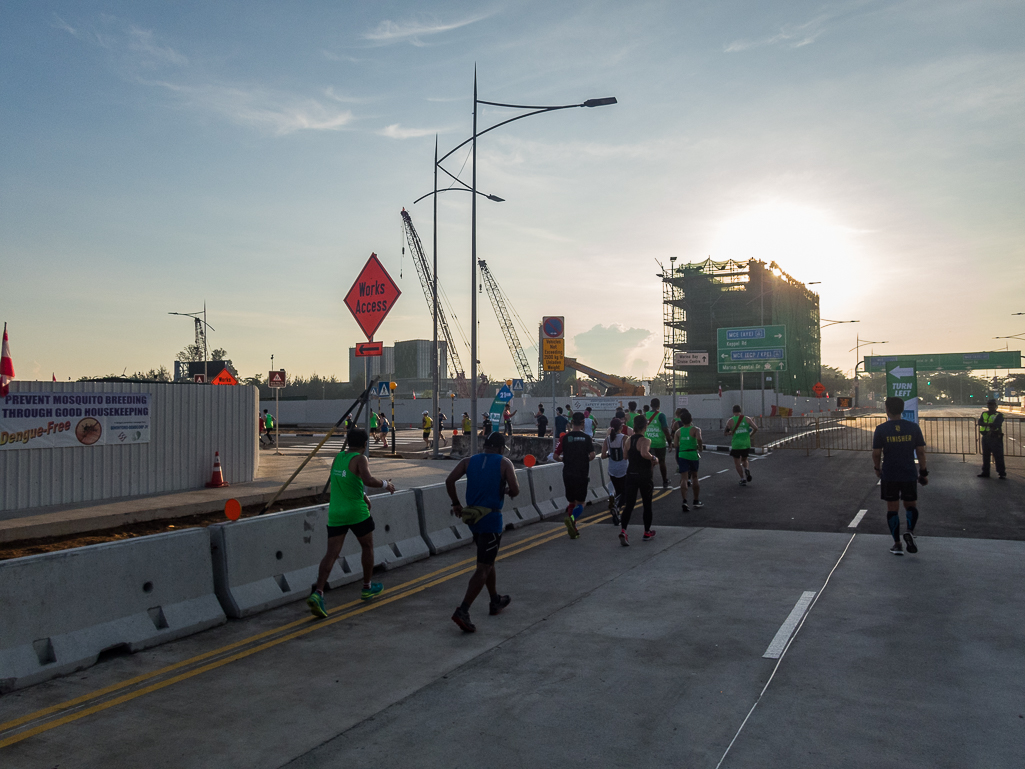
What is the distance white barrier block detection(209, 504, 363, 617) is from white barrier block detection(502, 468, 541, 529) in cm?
385

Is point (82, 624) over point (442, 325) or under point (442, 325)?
under

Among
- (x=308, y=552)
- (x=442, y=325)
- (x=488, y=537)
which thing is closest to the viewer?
(x=488, y=537)

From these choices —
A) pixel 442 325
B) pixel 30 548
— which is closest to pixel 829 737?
pixel 30 548

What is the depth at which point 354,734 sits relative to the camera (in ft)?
14.5

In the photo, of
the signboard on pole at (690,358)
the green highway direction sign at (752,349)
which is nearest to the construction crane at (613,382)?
the signboard on pole at (690,358)

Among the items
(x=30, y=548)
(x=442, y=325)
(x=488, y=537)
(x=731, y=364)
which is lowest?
(x=30, y=548)

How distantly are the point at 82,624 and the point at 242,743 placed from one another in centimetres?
239

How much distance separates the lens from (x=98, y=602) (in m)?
6.01

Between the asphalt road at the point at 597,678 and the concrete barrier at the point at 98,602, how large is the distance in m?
0.18

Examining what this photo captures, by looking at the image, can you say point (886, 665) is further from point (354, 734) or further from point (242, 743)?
point (242, 743)

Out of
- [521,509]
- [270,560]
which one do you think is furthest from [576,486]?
[270,560]

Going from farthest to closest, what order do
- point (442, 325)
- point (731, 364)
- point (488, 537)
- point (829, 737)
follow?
point (442, 325), point (731, 364), point (488, 537), point (829, 737)

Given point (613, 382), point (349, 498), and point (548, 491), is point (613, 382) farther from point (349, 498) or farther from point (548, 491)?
point (349, 498)

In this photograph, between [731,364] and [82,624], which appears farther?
[731,364]
